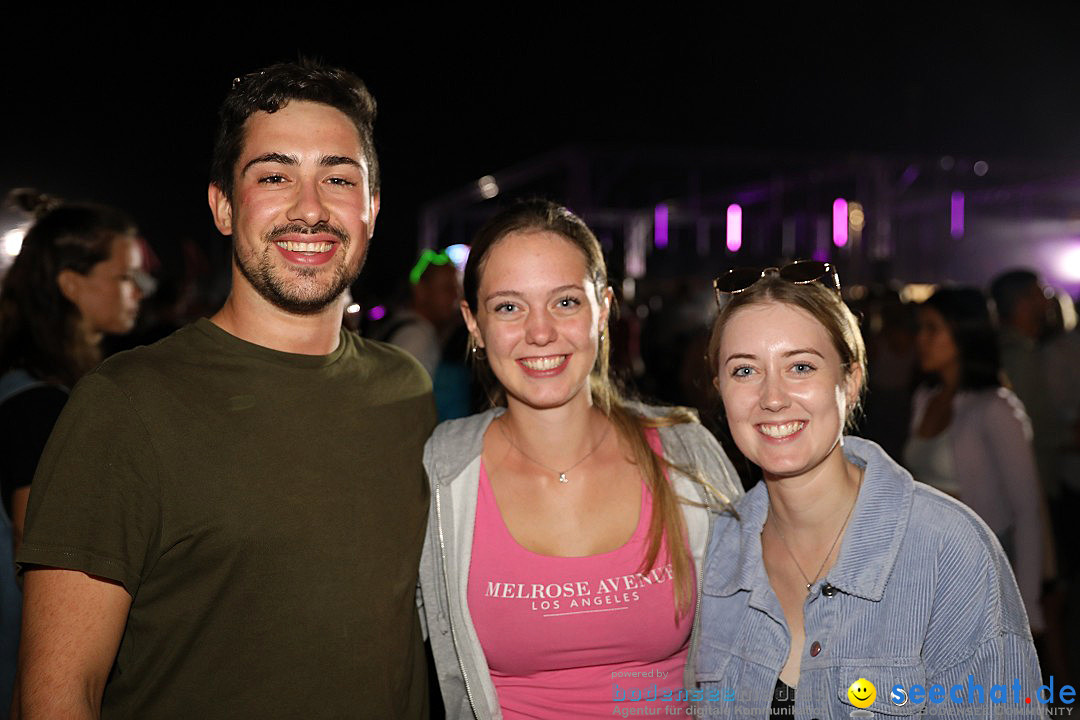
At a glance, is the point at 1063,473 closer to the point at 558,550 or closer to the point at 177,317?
the point at 558,550

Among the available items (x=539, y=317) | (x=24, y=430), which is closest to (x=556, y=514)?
(x=539, y=317)

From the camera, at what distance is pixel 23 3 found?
Result: 837 centimetres

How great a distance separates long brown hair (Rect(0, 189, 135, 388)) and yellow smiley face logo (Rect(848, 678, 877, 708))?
7.99ft

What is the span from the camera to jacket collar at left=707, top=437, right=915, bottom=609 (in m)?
1.85

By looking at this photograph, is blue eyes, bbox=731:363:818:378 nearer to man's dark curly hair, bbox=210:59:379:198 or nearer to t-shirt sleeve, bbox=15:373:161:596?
man's dark curly hair, bbox=210:59:379:198

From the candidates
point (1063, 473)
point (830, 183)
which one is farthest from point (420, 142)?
point (1063, 473)

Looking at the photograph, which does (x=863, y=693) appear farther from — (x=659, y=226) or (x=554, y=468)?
(x=659, y=226)

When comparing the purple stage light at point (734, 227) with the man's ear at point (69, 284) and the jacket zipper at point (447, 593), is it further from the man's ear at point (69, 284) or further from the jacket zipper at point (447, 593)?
the jacket zipper at point (447, 593)

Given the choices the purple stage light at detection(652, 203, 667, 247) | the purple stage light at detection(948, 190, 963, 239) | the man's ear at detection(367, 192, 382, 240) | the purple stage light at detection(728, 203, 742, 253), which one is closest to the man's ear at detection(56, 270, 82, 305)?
the man's ear at detection(367, 192, 382, 240)

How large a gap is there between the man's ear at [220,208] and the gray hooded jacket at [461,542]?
79 centimetres

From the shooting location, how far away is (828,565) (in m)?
1.98

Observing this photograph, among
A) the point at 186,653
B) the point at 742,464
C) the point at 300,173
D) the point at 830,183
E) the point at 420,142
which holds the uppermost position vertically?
the point at 420,142

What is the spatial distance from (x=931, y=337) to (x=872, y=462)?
2.28 metres

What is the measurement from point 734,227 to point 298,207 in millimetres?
14344
